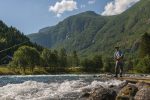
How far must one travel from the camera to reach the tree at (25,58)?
186575 millimetres

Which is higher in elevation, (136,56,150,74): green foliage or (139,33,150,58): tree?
(139,33,150,58): tree

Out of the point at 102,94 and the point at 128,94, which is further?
the point at 102,94

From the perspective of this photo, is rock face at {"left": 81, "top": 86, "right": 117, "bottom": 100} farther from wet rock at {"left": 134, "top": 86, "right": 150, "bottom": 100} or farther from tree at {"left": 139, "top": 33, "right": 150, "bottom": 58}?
tree at {"left": 139, "top": 33, "right": 150, "bottom": 58}

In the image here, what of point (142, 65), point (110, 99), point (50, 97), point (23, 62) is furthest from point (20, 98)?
point (23, 62)

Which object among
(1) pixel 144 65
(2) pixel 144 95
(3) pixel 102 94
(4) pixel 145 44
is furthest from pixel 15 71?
(2) pixel 144 95

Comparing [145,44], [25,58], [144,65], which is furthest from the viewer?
[25,58]

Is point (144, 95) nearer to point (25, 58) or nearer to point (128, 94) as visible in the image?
point (128, 94)

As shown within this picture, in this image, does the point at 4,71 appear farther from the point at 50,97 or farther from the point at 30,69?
the point at 50,97

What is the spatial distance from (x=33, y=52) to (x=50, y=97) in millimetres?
165891

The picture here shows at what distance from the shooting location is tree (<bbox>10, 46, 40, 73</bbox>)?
612ft

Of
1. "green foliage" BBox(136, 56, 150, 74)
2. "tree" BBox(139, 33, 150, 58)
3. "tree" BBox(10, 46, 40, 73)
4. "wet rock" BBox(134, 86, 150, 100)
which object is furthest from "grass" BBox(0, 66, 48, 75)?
"wet rock" BBox(134, 86, 150, 100)

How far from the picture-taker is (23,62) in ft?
616

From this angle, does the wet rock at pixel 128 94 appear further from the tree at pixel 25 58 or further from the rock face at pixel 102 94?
the tree at pixel 25 58

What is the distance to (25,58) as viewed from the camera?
19150 cm
